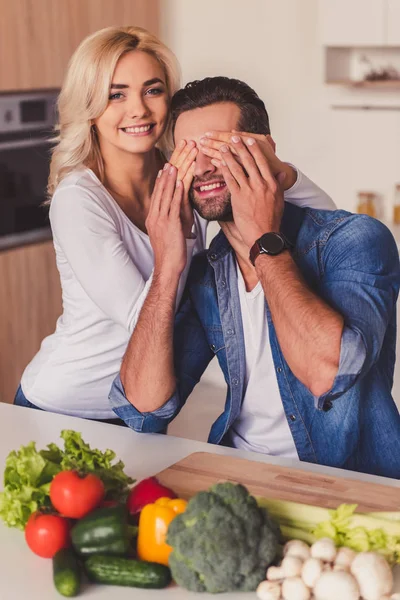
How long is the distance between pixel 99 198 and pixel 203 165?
388 millimetres

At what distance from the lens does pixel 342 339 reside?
61.9 inches

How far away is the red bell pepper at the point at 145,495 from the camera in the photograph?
131 cm

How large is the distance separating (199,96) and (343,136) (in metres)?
2.30

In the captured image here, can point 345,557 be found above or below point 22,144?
below

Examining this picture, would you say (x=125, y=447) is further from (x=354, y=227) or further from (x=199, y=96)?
(x=199, y=96)

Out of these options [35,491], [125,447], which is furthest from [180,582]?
[125,447]

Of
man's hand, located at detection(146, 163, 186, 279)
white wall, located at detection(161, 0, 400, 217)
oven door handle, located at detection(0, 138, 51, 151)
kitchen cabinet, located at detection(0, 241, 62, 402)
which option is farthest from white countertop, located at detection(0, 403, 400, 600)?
white wall, located at detection(161, 0, 400, 217)

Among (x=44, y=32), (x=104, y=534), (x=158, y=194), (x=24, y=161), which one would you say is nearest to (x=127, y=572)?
(x=104, y=534)

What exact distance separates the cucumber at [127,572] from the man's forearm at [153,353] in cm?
65

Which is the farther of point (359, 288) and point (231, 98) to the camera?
point (231, 98)

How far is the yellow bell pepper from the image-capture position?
48.0 inches

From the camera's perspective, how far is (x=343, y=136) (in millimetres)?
4113

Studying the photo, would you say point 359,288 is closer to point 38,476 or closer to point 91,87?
point 38,476

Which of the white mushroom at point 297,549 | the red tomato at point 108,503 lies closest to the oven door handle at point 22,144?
the red tomato at point 108,503
